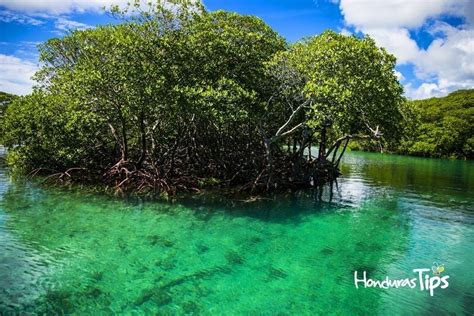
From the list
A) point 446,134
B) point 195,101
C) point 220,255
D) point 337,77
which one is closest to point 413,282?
point 220,255

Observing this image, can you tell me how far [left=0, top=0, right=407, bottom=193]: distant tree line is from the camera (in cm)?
1891

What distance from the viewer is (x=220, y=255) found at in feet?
43.4

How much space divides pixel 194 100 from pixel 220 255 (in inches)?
338

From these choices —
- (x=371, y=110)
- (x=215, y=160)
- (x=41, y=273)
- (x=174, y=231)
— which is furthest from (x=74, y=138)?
(x=371, y=110)

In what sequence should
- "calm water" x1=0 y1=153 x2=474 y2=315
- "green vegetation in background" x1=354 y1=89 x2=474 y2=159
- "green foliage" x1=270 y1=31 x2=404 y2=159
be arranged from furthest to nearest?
"green vegetation in background" x1=354 y1=89 x2=474 y2=159
"green foliage" x1=270 y1=31 x2=404 y2=159
"calm water" x1=0 y1=153 x2=474 y2=315

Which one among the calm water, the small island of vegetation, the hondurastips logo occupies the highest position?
the small island of vegetation

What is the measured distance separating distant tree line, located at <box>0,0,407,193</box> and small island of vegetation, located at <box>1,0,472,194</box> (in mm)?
72

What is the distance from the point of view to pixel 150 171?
82.1ft

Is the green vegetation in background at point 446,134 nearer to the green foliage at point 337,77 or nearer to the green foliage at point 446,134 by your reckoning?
the green foliage at point 446,134

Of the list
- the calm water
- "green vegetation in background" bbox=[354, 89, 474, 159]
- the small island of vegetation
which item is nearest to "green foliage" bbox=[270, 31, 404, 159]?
the small island of vegetation

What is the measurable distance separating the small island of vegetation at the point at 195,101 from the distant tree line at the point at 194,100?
7cm

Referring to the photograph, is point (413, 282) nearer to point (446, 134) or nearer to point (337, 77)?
point (337, 77)

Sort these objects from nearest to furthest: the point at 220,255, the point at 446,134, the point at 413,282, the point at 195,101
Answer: the point at 413,282 < the point at 220,255 < the point at 195,101 < the point at 446,134

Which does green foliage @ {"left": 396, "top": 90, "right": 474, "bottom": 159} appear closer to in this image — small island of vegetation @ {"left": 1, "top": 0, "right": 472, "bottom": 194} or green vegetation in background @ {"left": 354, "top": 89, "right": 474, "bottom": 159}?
green vegetation in background @ {"left": 354, "top": 89, "right": 474, "bottom": 159}
